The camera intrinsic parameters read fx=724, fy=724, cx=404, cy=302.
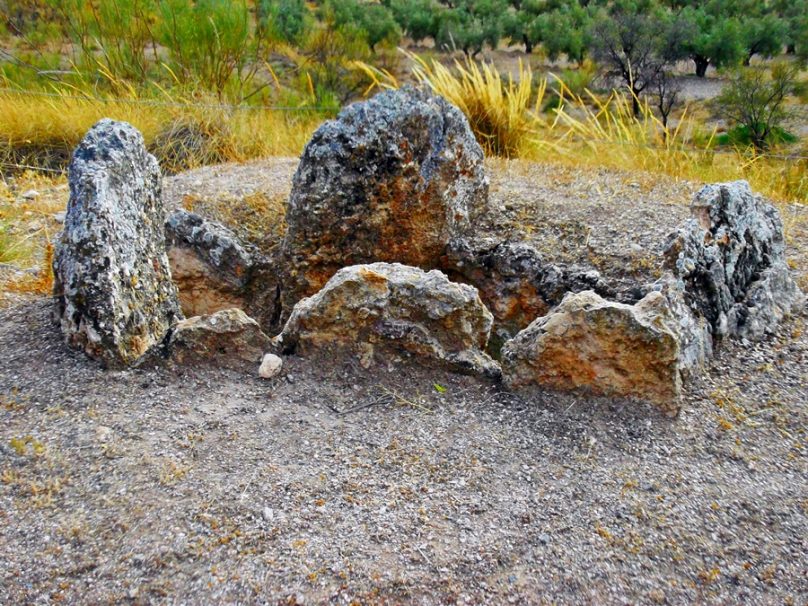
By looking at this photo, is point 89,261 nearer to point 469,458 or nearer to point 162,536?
point 162,536

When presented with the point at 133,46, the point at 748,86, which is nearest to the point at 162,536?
the point at 133,46

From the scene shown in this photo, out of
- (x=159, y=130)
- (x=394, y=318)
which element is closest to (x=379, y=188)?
(x=394, y=318)

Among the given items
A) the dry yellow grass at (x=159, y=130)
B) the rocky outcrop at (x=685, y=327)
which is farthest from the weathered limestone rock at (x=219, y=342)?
the dry yellow grass at (x=159, y=130)

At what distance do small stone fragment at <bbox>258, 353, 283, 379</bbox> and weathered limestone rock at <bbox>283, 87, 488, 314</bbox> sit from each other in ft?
2.41

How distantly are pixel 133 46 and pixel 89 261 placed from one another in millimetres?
5245

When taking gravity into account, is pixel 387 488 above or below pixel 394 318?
below

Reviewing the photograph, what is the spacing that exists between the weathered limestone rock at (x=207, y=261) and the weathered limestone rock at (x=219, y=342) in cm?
77

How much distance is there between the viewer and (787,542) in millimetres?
1765

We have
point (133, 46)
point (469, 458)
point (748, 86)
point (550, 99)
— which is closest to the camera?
point (469, 458)

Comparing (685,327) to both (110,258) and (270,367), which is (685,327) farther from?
(110,258)

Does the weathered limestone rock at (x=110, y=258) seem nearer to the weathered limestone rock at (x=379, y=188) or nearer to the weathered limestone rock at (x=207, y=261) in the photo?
the weathered limestone rock at (x=207, y=261)

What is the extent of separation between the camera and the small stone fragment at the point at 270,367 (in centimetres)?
230

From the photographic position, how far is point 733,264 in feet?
8.54

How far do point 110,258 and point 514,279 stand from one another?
150cm
